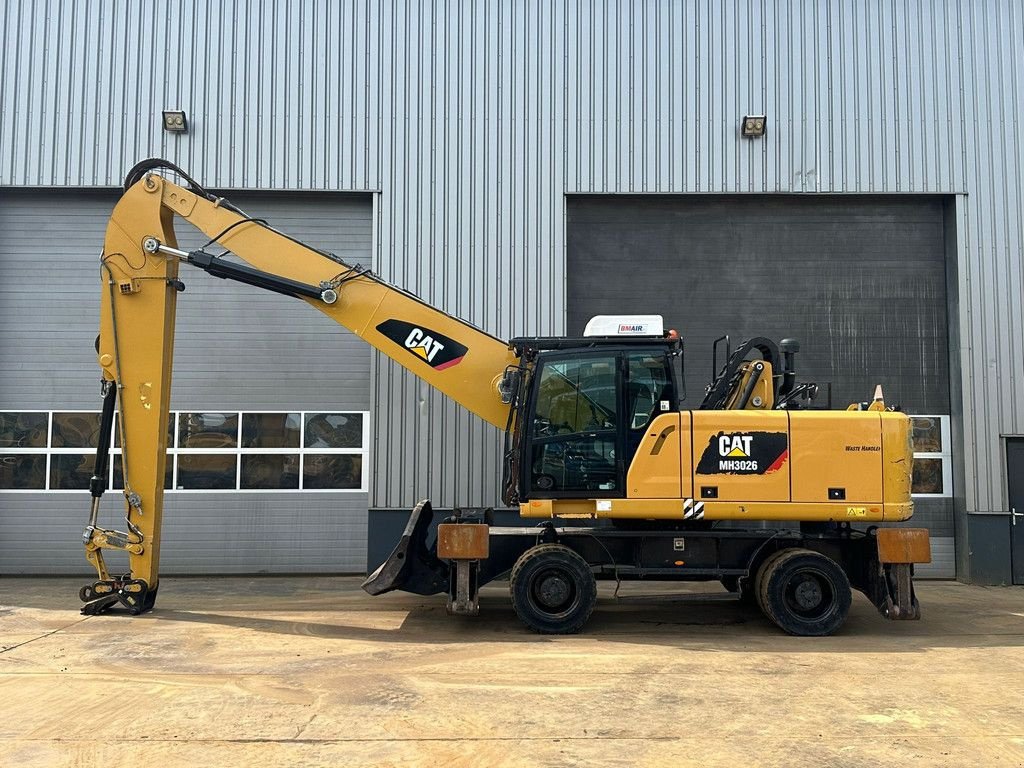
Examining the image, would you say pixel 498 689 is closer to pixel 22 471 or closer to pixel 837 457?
pixel 837 457

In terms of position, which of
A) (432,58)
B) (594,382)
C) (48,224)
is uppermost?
(432,58)

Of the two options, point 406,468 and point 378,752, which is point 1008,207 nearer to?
point 406,468

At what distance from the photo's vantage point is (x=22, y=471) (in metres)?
11.3

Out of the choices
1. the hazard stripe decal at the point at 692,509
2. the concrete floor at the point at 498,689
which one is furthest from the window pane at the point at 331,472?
the hazard stripe decal at the point at 692,509

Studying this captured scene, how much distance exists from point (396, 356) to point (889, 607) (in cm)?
588

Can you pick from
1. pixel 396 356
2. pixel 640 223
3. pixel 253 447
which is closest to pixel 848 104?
pixel 640 223

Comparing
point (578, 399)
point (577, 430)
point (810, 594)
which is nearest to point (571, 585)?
point (577, 430)

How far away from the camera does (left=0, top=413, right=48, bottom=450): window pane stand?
11383 millimetres

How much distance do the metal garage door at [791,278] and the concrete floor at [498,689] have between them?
408 centimetres

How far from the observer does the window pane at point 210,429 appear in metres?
11.4

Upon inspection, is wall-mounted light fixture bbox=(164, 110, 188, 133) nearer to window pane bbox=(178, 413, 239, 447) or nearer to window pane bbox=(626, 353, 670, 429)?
window pane bbox=(178, 413, 239, 447)

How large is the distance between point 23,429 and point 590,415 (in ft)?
29.6

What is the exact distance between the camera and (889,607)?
7754mm

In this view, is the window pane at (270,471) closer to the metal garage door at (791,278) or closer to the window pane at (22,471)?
the window pane at (22,471)
